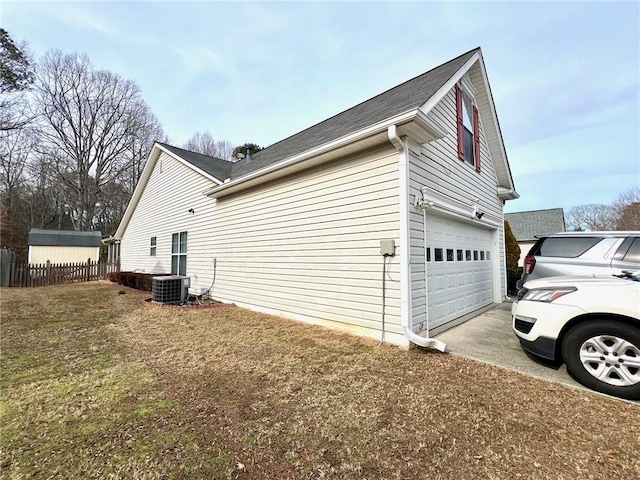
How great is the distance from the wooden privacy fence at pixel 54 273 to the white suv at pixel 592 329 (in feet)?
65.0

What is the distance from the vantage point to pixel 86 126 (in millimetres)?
22875

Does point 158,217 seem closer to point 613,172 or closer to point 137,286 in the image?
point 137,286

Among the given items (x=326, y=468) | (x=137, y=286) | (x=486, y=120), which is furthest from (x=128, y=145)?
(x=326, y=468)

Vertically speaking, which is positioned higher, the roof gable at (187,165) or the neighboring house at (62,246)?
the roof gable at (187,165)

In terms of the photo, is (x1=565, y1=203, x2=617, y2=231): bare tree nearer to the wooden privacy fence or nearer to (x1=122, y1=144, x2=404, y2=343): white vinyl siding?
(x1=122, y1=144, x2=404, y2=343): white vinyl siding

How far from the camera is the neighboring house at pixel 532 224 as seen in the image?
2260 cm

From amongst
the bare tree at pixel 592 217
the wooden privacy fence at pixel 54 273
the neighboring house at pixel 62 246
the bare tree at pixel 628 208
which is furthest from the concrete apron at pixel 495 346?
the bare tree at pixel 592 217

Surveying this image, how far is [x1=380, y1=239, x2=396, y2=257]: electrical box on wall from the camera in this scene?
14.8 ft

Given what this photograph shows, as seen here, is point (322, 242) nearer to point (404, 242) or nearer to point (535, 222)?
point (404, 242)

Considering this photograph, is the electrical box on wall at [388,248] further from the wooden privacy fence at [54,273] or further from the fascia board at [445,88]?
the wooden privacy fence at [54,273]

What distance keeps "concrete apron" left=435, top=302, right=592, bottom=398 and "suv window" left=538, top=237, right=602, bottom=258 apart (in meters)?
1.55

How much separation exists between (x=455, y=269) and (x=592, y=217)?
31205mm

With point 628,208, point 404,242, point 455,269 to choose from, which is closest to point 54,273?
point 404,242

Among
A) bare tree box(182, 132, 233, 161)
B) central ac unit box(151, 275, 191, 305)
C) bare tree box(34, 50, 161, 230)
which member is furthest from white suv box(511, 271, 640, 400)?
bare tree box(182, 132, 233, 161)
